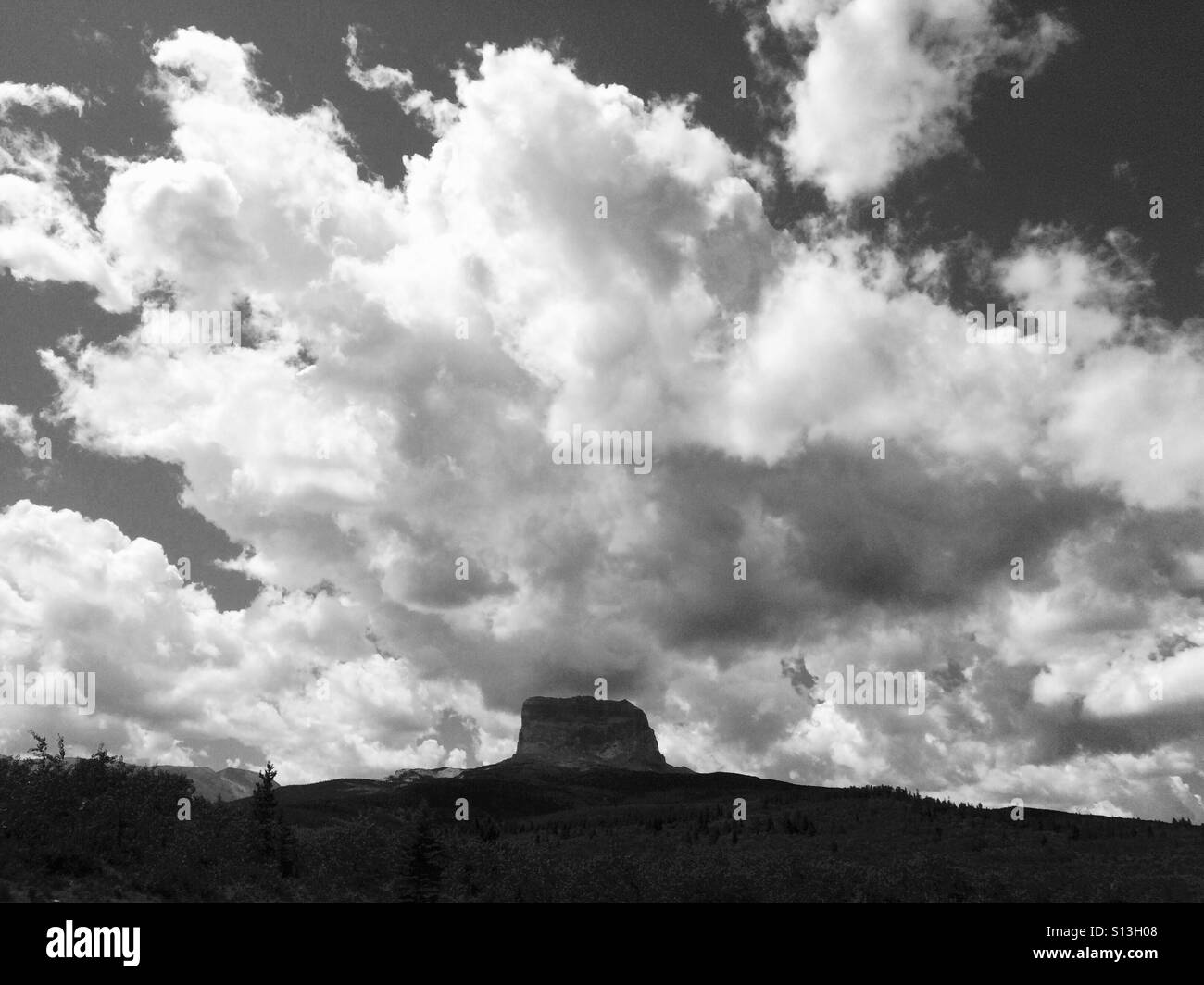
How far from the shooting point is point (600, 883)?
54062mm

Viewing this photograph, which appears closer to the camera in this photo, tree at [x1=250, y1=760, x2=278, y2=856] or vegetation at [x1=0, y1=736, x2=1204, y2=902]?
vegetation at [x1=0, y1=736, x2=1204, y2=902]

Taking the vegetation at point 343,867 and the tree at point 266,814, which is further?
the tree at point 266,814

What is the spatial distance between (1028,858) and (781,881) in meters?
59.0

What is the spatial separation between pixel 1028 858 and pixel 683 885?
67906mm
